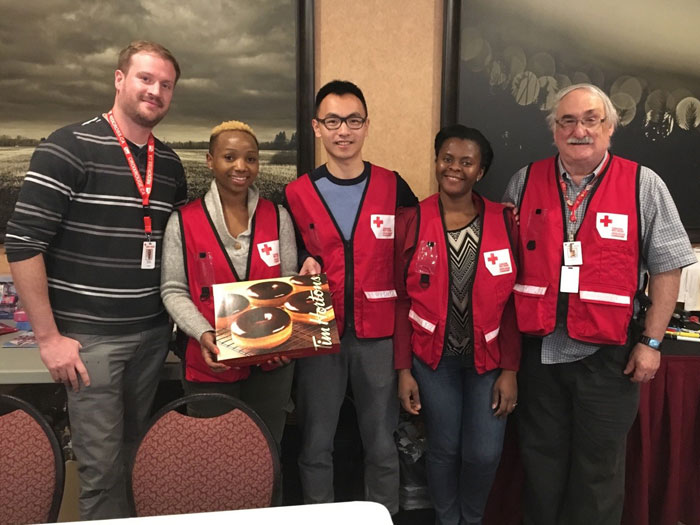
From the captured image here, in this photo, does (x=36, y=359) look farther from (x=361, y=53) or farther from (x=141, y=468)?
(x=361, y=53)

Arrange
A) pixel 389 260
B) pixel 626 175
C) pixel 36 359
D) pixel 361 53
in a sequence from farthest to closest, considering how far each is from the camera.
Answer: pixel 361 53 < pixel 36 359 < pixel 389 260 < pixel 626 175

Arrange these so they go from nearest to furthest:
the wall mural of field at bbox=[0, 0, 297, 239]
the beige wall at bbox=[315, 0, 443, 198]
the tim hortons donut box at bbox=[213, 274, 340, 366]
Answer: the tim hortons donut box at bbox=[213, 274, 340, 366]
the wall mural of field at bbox=[0, 0, 297, 239]
the beige wall at bbox=[315, 0, 443, 198]

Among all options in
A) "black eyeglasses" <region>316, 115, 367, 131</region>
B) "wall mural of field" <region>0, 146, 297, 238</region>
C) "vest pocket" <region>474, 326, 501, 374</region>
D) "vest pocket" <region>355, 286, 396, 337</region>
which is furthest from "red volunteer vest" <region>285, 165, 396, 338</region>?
"wall mural of field" <region>0, 146, 297, 238</region>

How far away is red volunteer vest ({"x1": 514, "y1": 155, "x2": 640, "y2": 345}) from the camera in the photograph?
1.61 metres

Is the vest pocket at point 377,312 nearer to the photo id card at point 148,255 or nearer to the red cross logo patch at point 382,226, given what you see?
the red cross logo patch at point 382,226

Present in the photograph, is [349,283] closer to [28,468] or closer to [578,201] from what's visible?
[578,201]

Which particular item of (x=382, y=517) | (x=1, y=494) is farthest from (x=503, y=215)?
(x=1, y=494)

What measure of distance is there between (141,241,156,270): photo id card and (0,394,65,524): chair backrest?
55cm

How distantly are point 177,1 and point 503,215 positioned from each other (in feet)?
5.86

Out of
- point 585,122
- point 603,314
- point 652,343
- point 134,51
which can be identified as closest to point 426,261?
point 603,314

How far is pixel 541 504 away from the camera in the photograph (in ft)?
6.23

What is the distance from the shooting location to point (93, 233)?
1.57m

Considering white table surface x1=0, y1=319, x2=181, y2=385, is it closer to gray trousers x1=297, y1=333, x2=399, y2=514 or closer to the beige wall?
gray trousers x1=297, y1=333, x2=399, y2=514

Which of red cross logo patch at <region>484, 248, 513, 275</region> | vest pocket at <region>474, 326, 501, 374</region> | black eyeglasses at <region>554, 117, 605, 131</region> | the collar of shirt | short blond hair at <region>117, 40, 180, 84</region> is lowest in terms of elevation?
vest pocket at <region>474, 326, 501, 374</region>
